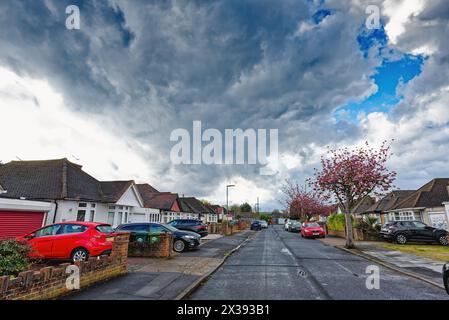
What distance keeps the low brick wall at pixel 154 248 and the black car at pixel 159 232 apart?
0.71 metres

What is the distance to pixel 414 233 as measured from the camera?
18891mm

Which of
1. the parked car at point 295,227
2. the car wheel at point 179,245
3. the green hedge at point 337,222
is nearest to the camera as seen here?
the car wheel at point 179,245

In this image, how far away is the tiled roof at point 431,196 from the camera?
24938mm

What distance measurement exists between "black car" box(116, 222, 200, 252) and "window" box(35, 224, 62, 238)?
402cm

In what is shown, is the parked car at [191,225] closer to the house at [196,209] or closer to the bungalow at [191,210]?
the bungalow at [191,210]

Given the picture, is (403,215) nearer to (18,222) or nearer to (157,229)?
(157,229)

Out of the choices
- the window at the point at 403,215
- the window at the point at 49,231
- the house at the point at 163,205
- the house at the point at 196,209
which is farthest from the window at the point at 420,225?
the house at the point at 196,209

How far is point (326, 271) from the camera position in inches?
353

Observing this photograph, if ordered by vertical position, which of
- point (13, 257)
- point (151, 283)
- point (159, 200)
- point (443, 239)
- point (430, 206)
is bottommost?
point (151, 283)

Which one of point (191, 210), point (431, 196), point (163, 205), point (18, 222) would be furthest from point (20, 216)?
point (191, 210)

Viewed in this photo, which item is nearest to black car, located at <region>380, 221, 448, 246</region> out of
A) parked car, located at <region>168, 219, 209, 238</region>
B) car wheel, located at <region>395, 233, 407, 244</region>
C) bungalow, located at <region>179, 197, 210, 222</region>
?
car wheel, located at <region>395, 233, 407, 244</region>

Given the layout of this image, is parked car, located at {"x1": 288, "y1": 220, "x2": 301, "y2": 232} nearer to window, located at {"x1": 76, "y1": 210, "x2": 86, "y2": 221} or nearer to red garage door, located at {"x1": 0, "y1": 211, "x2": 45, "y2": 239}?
window, located at {"x1": 76, "y1": 210, "x2": 86, "y2": 221}

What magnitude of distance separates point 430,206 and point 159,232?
82.7 ft
